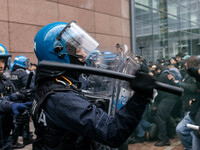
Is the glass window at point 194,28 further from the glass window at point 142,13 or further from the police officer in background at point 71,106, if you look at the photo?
the police officer in background at point 71,106

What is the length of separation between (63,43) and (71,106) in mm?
595

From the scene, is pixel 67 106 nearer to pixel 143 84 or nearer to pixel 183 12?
pixel 143 84

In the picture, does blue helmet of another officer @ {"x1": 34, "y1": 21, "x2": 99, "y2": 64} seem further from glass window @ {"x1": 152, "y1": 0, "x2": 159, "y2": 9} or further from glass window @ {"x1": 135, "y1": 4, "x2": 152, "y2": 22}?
glass window @ {"x1": 152, "y1": 0, "x2": 159, "y2": 9}

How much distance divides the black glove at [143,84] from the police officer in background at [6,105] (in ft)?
5.85

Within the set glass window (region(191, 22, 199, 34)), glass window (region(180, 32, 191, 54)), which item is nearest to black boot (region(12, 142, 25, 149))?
glass window (region(180, 32, 191, 54))

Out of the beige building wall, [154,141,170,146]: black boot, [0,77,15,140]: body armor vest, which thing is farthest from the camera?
the beige building wall

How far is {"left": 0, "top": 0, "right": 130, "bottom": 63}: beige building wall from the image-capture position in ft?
23.7

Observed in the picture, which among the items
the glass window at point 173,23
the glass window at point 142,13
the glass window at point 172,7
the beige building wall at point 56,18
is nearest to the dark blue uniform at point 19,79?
the beige building wall at point 56,18

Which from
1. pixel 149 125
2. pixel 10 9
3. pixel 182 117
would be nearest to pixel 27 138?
pixel 149 125

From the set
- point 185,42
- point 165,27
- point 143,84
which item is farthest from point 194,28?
point 143,84

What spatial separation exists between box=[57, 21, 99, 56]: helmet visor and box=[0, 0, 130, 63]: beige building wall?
242 inches

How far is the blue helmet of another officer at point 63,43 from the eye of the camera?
164 centimetres

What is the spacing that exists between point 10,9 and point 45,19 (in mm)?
1338

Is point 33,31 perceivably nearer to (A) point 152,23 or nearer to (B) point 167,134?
(B) point 167,134
